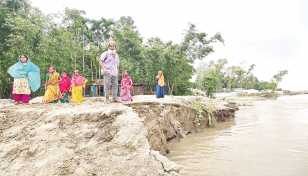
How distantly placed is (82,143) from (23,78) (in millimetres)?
4000

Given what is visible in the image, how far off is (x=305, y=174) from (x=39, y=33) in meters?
14.2

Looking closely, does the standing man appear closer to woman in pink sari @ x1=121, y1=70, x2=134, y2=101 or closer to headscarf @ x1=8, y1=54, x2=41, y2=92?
woman in pink sari @ x1=121, y1=70, x2=134, y2=101

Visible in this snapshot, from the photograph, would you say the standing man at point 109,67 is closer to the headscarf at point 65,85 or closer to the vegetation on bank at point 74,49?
the headscarf at point 65,85

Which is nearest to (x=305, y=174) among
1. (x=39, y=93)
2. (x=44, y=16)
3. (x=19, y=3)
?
(x=39, y=93)

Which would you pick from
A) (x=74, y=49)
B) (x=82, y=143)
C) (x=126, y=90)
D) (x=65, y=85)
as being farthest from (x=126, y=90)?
(x=74, y=49)

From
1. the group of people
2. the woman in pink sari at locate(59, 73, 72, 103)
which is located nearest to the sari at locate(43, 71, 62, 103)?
the group of people

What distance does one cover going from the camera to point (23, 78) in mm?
5168

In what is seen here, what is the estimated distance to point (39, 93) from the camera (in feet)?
39.3

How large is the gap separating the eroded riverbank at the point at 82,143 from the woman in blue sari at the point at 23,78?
199 centimetres

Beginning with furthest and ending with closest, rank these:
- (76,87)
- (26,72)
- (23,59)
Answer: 1. (76,87)
2. (26,72)
3. (23,59)

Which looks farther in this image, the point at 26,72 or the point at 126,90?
the point at 126,90

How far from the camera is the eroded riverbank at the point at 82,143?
2.17 metres

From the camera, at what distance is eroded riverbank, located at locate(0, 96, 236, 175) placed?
2.17 metres

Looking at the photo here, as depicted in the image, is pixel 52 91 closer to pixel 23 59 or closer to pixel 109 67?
pixel 23 59
